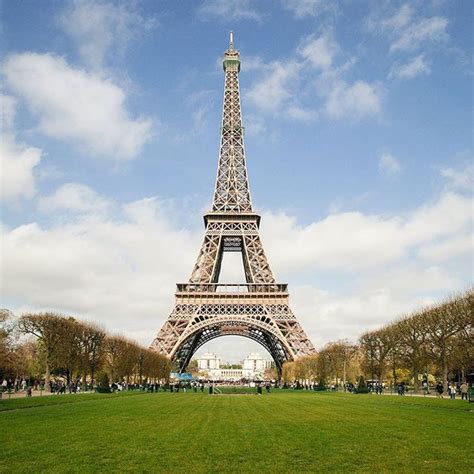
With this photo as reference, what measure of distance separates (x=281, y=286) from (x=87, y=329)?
2741 centimetres

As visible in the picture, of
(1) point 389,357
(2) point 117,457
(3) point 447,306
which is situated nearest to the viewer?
(2) point 117,457

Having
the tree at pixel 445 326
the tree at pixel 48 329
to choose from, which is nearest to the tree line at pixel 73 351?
the tree at pixel 48 329

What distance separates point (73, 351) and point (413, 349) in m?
38.1

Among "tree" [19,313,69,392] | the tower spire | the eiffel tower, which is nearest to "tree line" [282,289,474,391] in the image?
the eiffel tower

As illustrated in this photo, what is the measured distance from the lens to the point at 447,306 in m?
53.2

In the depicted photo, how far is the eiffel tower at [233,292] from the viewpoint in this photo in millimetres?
71738

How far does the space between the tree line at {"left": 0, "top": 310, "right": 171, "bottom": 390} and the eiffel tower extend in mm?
3694

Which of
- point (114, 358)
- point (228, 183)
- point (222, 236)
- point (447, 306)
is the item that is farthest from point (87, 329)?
point (447, 306)

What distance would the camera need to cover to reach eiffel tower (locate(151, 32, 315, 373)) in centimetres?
7174

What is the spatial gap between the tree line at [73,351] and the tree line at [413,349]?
2089 centimetres

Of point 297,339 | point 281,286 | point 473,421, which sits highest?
point 281,286

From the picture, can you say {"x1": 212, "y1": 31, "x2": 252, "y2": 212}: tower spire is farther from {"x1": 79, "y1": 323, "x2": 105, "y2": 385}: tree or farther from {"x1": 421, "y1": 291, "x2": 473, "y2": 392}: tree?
{"x1": 421, "y1": 291, "x2": 473, "y2": 392}: tree

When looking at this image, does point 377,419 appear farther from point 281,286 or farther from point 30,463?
point 281,286

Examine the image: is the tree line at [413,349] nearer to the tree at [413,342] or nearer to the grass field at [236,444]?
the tree at [413,342]
